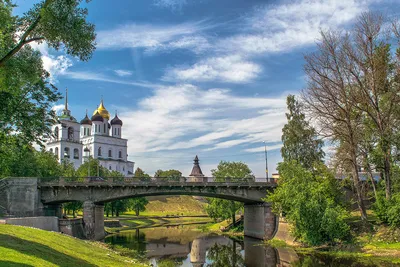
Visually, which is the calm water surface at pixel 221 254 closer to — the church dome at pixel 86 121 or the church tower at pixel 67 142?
the church tower at pixel 67 142

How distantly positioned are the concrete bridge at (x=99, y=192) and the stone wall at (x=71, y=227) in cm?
154

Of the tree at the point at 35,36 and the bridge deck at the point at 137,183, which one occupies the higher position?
the tree at the point at 35,36

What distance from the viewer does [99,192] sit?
51.1 m

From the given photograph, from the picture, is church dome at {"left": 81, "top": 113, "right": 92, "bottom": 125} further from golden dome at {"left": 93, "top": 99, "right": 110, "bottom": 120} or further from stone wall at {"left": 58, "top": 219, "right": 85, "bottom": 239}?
stone wall at {"left": 58, "top": 219, "right": 85, "bottom": 239}

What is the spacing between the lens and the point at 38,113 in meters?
24.3

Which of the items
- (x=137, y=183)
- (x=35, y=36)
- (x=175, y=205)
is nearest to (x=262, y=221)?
(x=137, y=183)

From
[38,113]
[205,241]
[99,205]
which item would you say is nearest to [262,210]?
[205,241]

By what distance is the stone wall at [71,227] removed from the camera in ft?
143

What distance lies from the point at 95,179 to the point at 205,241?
17.2 metres

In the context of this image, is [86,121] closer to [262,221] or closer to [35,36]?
[262,221]

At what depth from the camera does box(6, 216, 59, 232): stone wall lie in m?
36.0

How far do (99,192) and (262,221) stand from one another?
2160 cm

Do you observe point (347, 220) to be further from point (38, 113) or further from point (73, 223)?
point (38, 113)

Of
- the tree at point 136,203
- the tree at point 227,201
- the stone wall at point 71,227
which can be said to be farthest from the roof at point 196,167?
the stone wall at point 71,227
